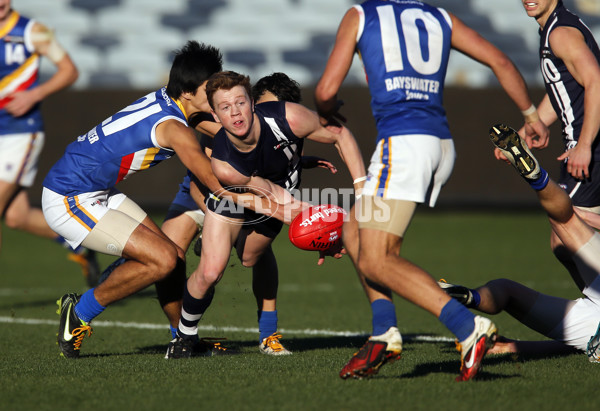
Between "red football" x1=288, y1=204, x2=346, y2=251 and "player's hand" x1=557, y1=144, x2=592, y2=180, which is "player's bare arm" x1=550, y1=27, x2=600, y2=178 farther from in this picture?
"red football" x1=288, y1=204, x2=346, y2=251

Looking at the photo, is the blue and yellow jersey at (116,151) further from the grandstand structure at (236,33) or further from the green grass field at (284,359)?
the grandstand structure at (236,33)

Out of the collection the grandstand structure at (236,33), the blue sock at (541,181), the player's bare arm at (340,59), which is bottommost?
the grandstand structure at (236,33)

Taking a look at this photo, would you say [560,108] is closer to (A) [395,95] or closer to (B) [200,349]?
(A) [395,95]

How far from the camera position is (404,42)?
381cm

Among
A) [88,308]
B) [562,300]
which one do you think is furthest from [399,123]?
A: [88,308]

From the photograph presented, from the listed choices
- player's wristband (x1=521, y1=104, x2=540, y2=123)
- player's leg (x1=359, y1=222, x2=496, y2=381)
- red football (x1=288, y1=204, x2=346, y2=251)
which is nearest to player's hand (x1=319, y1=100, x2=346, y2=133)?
red football (x1=288, y1=204, x2=346, y2=251)

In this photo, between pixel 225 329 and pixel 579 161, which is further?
pixel 225 329

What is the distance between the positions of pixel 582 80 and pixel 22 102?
4.70 metres

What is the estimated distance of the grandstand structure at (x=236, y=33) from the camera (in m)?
15.9

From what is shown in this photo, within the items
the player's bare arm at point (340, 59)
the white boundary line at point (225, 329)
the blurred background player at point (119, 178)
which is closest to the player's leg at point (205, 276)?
the blurred background player at point (119, 178)

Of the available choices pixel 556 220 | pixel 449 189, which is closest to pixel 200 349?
pixel 556 220

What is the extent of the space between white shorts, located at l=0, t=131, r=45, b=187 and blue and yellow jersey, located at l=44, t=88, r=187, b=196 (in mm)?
1691

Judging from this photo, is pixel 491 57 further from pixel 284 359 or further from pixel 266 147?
pixel 284 359

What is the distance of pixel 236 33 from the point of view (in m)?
16.4
